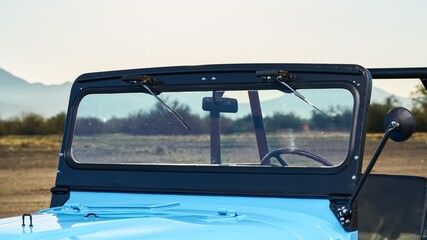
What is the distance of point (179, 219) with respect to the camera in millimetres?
4742

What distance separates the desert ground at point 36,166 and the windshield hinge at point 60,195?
9.45 m

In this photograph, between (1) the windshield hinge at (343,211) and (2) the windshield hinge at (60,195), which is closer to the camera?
(1) the windshield hinge at (343,211)

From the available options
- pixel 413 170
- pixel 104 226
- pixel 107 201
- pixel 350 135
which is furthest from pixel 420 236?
pixel 413 170

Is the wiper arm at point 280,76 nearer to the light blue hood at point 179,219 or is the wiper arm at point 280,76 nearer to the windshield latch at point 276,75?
the windshield latch at point 276,75

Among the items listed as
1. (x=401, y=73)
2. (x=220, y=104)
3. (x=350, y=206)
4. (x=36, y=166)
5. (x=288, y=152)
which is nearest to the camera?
(x=350, y=206)

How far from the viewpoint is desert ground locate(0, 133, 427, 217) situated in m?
21.7

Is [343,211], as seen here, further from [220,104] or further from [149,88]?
[149,88]

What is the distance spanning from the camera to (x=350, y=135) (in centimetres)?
505

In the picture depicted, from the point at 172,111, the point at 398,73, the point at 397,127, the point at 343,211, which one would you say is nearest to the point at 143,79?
the point at 172,111

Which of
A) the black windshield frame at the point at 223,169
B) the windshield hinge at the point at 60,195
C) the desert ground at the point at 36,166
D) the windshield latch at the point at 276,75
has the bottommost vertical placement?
the desert ground at the point at 36,166

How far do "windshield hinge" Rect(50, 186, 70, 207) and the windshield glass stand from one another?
0.18 meters

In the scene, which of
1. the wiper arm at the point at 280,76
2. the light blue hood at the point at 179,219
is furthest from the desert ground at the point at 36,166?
the light blue hood at the point at 179,219

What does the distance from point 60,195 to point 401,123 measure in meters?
1.99

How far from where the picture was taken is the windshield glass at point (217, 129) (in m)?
5.25
